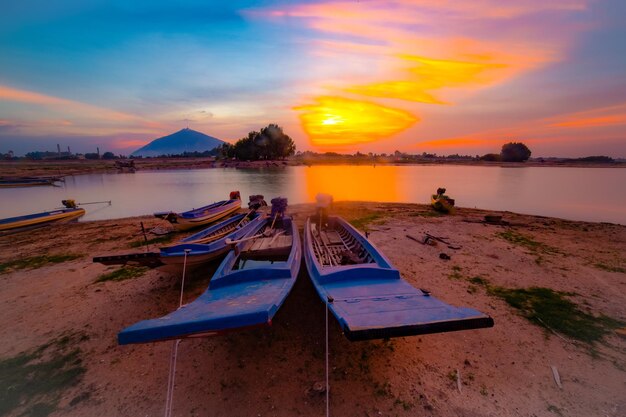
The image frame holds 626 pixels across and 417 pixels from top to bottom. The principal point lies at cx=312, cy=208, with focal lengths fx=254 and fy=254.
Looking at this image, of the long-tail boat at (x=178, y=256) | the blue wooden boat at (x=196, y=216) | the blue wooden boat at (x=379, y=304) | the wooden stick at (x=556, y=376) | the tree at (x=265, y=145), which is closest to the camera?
the blue wooden boat at (x=379, y=304)

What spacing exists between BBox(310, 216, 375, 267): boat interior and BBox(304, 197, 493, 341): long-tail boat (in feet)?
0.22

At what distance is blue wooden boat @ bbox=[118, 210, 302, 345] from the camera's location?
12.5 ft

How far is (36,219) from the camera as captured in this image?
58.8ft

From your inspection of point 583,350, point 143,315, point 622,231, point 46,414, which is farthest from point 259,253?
point 622,231

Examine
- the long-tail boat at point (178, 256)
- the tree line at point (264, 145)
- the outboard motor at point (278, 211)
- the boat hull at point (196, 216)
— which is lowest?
→ the boat hull at point (196, 216)

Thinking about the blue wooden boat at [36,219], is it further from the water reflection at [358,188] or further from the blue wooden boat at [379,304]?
the water reflection at [358,188]

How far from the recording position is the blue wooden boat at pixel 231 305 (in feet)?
12.5

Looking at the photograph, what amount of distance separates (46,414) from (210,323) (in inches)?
151

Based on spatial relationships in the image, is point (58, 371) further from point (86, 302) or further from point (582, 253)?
point (582, 253)

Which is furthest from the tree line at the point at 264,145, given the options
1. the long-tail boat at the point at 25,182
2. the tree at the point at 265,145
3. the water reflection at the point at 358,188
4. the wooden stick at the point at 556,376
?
the wooden stick at the point at 556,376

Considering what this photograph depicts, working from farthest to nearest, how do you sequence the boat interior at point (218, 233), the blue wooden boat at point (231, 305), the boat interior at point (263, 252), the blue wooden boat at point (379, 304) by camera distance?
1. the boat interior at point (218, 233)
2. the boat interior at point (263, 252)
3. the blue wooden boat at point (379, 304)
4. the blue wooden boat at point (231, 305)

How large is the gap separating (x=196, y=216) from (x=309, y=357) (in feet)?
43.9

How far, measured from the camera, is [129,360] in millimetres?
5770

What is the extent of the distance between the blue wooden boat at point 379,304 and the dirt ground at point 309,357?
140 cm
